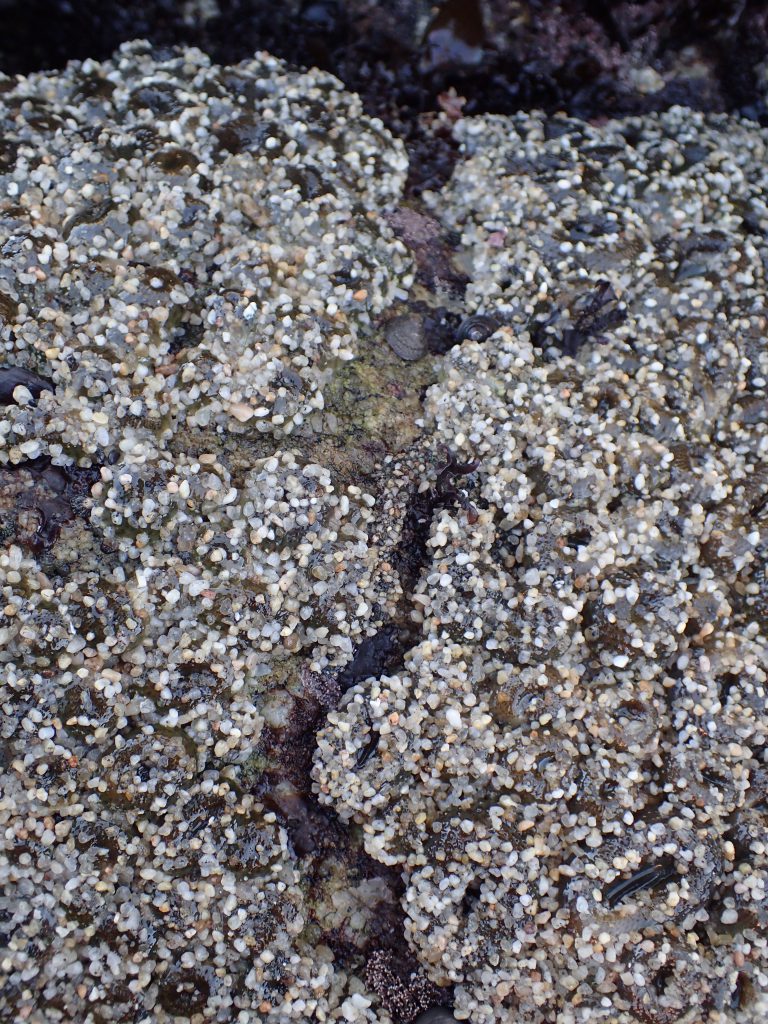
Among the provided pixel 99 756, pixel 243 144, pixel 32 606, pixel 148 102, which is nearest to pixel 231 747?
pixel 99 756

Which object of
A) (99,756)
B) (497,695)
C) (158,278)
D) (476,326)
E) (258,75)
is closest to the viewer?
(99,756)

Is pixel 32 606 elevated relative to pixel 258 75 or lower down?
lower down

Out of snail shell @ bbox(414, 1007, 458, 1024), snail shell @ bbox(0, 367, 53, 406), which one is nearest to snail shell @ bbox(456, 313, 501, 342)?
snail shell @ bbox(0, 367, 53, 406)

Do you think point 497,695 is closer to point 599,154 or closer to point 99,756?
point 99,756

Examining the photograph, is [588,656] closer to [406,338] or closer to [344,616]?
[344,616]

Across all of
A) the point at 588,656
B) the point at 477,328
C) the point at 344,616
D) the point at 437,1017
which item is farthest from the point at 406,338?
the point at 437,1017

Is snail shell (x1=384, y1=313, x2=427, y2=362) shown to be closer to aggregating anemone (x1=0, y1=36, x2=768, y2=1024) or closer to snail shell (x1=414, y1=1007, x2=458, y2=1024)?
aggregating anemone (x1=0, y1=36, x2=768, y2=1024)
